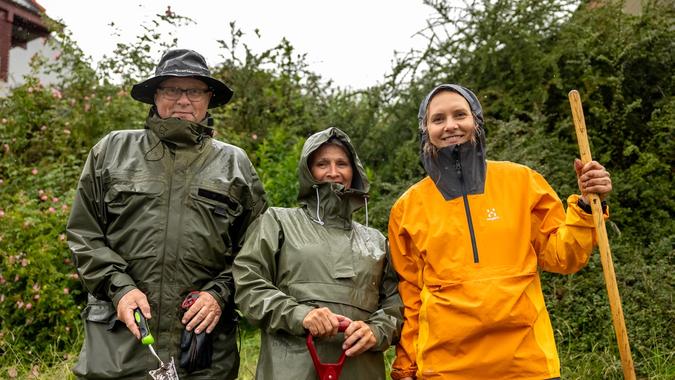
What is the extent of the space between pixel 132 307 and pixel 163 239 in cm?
36

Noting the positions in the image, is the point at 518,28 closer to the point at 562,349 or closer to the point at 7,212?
the point at 562,349

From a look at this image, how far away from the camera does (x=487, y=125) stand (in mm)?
7156

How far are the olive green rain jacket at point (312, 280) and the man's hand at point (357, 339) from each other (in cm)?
7

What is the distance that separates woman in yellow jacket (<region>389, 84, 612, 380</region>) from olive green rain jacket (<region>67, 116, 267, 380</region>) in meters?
0.87

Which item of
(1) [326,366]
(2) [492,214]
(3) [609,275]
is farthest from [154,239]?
(3) [609,275]

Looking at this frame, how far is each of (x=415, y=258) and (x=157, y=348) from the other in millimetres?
1298

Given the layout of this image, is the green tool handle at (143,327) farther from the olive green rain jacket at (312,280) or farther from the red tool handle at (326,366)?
the red tool handle at (326,366)

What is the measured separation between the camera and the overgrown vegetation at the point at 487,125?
562 centimetres

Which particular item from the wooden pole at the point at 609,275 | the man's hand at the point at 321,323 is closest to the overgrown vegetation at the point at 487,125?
the wooden pole at the point at 609,275

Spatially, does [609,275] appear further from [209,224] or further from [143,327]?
[143,327]

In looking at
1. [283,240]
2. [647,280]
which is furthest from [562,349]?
[283,240]

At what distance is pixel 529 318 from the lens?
287cm

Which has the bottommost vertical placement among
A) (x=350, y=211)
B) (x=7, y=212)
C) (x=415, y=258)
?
(x=415, y=258)

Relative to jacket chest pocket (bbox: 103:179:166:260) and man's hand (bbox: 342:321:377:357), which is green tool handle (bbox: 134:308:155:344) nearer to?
jacket chest pocket (bbox: 103:179:166:260)
